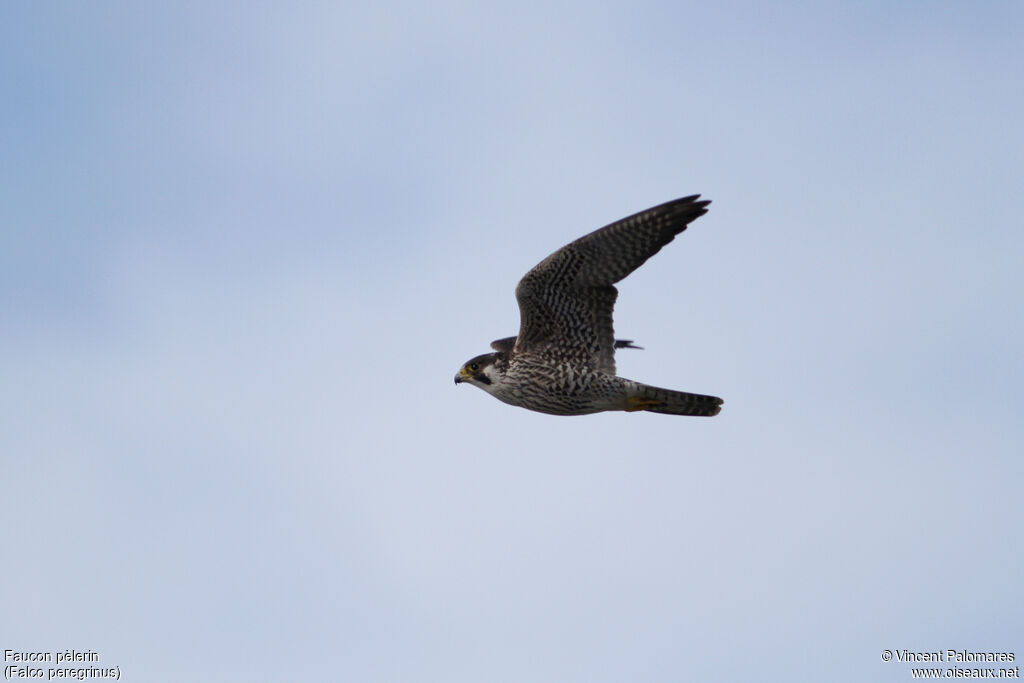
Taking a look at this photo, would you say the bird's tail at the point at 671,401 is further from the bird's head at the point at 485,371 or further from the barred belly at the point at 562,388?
the bird's head at the point at 485,371

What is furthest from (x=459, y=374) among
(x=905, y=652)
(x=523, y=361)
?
(x=905, y=652)

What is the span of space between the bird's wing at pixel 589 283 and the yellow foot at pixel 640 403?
1.22 ft

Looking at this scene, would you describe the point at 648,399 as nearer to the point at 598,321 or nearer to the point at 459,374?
the point at 598,321

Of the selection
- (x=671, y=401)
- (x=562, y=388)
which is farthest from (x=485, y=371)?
(x=671, y=401)

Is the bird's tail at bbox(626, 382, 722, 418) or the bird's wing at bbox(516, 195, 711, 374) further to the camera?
the bird's tail at bbox(626, 382, 722, 418)

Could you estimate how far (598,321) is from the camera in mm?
14820

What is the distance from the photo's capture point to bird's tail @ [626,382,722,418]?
48.1 ft

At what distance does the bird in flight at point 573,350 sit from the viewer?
14.4 m

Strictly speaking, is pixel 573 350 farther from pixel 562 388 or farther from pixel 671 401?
pixel 671 401

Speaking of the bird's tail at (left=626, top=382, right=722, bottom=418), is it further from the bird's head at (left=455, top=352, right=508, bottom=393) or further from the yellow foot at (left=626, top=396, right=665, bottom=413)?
the bird's head at (left=455, top=352, right=508, bottom=393)

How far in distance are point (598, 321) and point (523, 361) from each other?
35.5 inches

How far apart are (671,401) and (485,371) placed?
2.01m

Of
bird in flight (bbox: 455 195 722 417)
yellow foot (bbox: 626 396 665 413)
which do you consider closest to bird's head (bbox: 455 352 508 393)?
bird in flight (bbox: 455 195 722 417)

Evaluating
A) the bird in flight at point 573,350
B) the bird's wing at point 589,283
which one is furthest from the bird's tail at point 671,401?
the bird's wing at point 589,283
